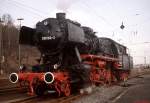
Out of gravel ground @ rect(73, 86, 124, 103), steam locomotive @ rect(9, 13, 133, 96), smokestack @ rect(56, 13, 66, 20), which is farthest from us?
smokestack @ rect(56, 13, 66, 20)

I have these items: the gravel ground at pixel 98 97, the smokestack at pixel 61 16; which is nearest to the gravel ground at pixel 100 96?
the gravel ground at pixel 98 97

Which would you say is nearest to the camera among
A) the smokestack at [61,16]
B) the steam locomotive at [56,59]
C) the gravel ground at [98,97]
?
the gravel ground at [98,97]

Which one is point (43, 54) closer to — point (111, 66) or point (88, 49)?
point (88, 49)

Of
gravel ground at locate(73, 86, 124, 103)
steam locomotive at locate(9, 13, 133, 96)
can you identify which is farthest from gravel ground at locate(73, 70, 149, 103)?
steam locomotive at locate(9, 13, 133, 96)

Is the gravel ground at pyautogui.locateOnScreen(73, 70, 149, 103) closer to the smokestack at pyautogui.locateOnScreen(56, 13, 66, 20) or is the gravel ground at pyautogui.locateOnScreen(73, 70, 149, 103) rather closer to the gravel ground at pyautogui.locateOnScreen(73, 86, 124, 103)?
the gravel ground at pyautogui.locateOnScreen(73, 86, 124, 103)

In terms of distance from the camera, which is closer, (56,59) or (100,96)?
(100,96)

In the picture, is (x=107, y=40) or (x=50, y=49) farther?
(x=107, y=40)

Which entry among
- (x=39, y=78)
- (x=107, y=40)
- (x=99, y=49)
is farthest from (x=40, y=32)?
(x=107, y=40)

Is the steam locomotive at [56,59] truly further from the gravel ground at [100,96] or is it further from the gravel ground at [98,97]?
the gravel ground at [98,97]

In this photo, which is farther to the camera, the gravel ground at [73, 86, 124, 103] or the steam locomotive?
the steam locomotive

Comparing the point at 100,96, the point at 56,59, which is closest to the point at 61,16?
the point at 56,59

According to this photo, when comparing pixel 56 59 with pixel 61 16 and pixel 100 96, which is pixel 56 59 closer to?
pixel 61 16

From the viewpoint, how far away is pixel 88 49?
17.8 meters

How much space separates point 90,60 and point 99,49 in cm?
260
